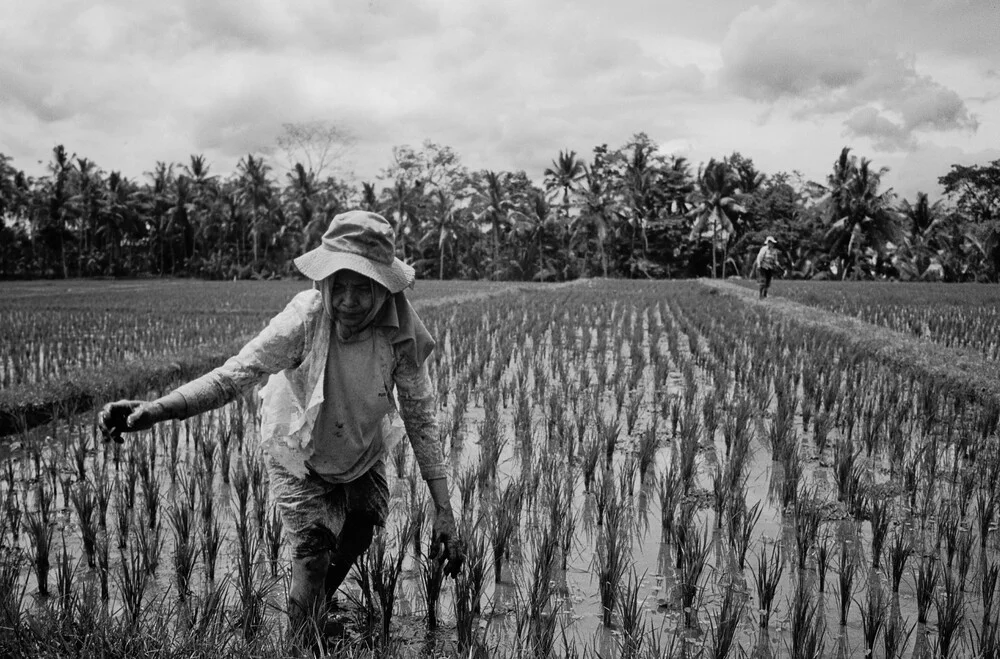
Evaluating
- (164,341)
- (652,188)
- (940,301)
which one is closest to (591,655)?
(164,341)

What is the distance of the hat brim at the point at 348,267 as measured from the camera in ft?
5.23

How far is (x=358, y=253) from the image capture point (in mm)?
1642

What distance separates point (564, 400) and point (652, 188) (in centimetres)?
2780

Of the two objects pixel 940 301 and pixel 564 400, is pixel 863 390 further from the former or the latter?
pixel 940 301

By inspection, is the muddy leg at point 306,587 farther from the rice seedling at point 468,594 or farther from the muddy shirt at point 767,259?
the muddy shirt at point 767,259

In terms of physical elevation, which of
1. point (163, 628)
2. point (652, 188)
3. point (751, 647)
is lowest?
point (751, 647)

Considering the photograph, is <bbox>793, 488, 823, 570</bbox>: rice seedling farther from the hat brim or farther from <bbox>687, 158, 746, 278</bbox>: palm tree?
<bbox>687, 158, 746, 278</bbox>: palm tree

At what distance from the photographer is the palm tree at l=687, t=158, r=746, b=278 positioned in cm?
2936

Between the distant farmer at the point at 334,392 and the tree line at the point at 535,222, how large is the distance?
2763 cm

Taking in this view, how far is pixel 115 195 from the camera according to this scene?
3416cm

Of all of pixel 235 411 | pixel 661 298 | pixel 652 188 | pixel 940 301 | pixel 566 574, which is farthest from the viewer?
pixel 652 188

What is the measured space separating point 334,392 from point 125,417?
0.45 metres

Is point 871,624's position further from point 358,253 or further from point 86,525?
point 86,525

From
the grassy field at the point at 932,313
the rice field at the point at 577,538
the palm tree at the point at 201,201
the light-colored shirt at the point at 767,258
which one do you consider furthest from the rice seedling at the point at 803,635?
the palm tree at the point at 201,201
